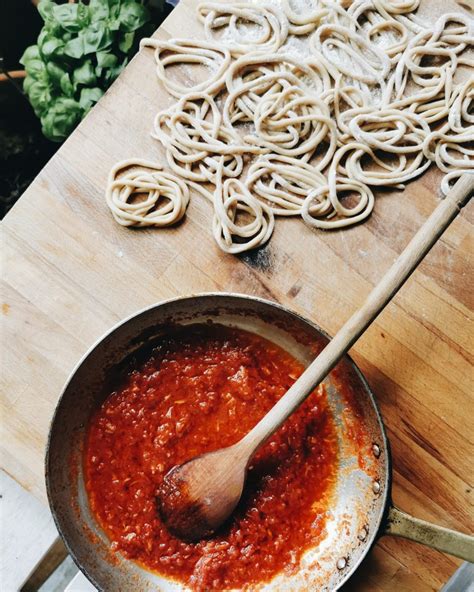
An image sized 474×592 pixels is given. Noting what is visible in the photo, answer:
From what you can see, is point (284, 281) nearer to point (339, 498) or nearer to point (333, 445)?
point (333, 445)

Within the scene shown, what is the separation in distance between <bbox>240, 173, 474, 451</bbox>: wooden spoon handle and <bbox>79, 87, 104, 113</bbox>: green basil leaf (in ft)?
4.59

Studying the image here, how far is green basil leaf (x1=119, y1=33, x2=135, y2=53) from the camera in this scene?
8.89 feet

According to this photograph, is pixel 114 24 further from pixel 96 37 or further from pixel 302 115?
pixel 302 115

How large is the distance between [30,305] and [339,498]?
1340mm

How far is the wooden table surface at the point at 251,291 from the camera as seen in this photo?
2.48 m

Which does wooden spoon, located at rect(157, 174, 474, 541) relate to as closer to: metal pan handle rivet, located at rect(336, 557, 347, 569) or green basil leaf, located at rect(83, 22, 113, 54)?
metal pan handle rivet, located at rect(336, 557, 347, 569)

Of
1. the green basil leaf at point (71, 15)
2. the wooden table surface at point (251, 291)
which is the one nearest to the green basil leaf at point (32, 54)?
the green basil leaf at point (71, 15)

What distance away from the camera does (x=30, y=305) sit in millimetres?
2537

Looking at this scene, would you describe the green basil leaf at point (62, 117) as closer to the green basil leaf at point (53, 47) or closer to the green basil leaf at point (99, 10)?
the green basil leaf at point (53, 47)

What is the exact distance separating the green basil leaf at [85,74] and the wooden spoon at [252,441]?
56.8 inches

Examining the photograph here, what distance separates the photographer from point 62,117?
279 centimetres

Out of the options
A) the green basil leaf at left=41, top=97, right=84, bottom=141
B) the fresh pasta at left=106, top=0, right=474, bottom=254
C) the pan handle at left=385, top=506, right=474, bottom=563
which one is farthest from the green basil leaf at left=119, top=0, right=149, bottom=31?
the pan handle at left=385, top=506, right=474, bottom=563

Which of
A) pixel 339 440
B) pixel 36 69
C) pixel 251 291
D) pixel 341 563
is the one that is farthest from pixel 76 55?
pixel 341 563

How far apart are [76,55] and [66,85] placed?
13 centimetres
